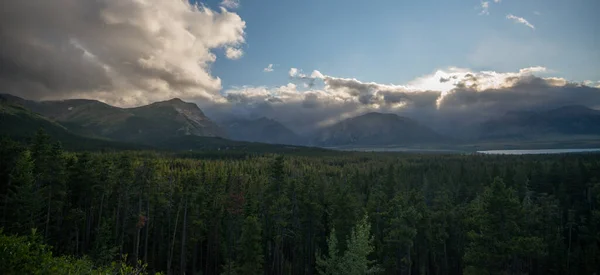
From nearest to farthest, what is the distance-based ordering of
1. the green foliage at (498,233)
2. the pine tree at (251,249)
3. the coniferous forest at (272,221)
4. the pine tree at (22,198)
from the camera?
the green foliage at (498,233) < the coniferous forest at (272,221) < the pine tree at (22,198) < the pine tree at (251,249)

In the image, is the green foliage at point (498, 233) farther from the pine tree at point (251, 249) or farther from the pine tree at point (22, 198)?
the pine tree at point (22, 198)

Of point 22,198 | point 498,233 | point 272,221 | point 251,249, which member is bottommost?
point 251,249

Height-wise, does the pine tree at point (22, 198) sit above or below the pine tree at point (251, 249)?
above

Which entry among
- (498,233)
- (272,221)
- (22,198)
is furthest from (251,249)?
(498,233)

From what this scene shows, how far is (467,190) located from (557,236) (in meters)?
29.8

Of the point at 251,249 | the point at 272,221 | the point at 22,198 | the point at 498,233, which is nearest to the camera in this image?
the point at 498,233

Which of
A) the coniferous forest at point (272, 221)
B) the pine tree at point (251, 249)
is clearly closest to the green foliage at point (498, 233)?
the coniferous forest at point (272, 221)

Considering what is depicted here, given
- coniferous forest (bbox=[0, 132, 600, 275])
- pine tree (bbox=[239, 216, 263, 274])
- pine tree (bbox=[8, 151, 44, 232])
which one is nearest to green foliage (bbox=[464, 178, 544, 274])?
coniferous forest (bbox=[0, 132, 600, 275])

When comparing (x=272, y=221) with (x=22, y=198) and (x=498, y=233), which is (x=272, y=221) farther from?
(x=22, y=198)

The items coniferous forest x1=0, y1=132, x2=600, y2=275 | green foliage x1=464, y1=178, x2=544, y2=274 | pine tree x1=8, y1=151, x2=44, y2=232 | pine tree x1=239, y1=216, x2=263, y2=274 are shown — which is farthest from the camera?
pine tree x1=239, y1=216, x2=263, y2=274

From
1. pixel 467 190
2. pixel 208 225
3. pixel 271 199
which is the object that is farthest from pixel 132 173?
pixel 467 190

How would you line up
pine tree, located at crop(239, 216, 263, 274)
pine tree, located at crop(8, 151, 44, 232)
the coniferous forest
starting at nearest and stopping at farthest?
the coniferous forest
pine tree, located at crop(8, 151, 44, 232)
pine tree, located at crop(239, 216, 263, 274)

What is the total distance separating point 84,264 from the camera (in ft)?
59.7

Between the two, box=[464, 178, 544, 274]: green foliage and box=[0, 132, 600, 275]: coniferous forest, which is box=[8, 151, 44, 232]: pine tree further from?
box=[464, 178, 544, 274]: green foliage
